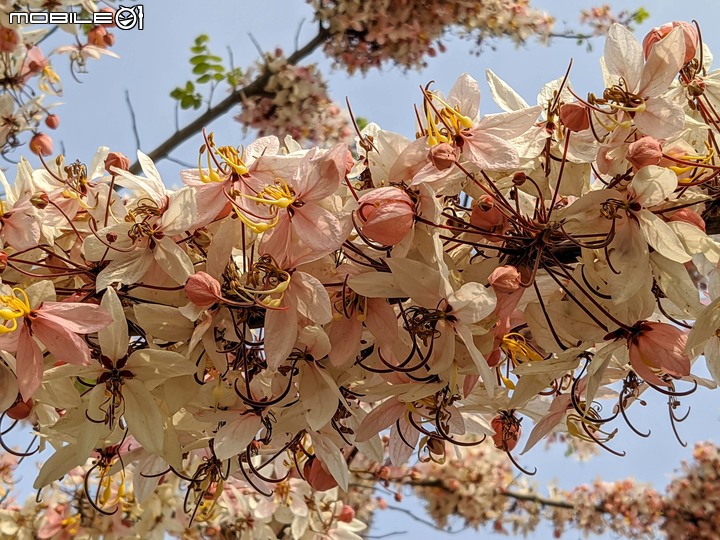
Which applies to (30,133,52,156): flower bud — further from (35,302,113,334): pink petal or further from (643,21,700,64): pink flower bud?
(643,21,700,64): pink flower bud

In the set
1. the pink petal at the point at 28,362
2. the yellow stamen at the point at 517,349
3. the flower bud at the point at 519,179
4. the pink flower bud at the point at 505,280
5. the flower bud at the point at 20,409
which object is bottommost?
the flower bud at the point at 20,409

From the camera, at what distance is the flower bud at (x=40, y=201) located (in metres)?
0.88

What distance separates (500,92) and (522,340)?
32 centimetres

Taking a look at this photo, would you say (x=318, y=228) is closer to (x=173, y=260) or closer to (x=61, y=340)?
(x=173, y=260)

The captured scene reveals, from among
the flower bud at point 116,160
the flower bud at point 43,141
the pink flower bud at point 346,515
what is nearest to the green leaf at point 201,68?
the flower bud at point 43,141

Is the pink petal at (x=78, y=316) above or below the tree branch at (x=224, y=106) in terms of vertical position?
below

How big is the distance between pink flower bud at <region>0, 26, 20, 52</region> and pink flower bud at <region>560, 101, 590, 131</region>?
1928 millimetres

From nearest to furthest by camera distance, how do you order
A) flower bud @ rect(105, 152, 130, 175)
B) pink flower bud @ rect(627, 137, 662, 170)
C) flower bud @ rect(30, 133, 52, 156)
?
1. pink flower bud @ rect(627, 137, 662, 170)
2. flower bud @ rect(105, 152, 130, 175)
3. flower bud @ rect(30, 133, 52, 156)

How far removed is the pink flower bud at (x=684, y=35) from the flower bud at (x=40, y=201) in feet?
2.42

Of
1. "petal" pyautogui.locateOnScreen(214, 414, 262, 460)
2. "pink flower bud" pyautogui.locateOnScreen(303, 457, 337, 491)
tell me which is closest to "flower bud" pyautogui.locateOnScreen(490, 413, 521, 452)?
"pink flower bud" pyautogui.locateOnScreen(303, 457, 337, 491)

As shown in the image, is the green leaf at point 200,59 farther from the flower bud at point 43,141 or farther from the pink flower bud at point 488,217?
the pink flower bud at point 488,217

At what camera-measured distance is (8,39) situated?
216 centimetres

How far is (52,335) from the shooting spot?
0.74 metres

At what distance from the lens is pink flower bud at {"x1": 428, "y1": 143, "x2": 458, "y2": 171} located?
2.44ft
